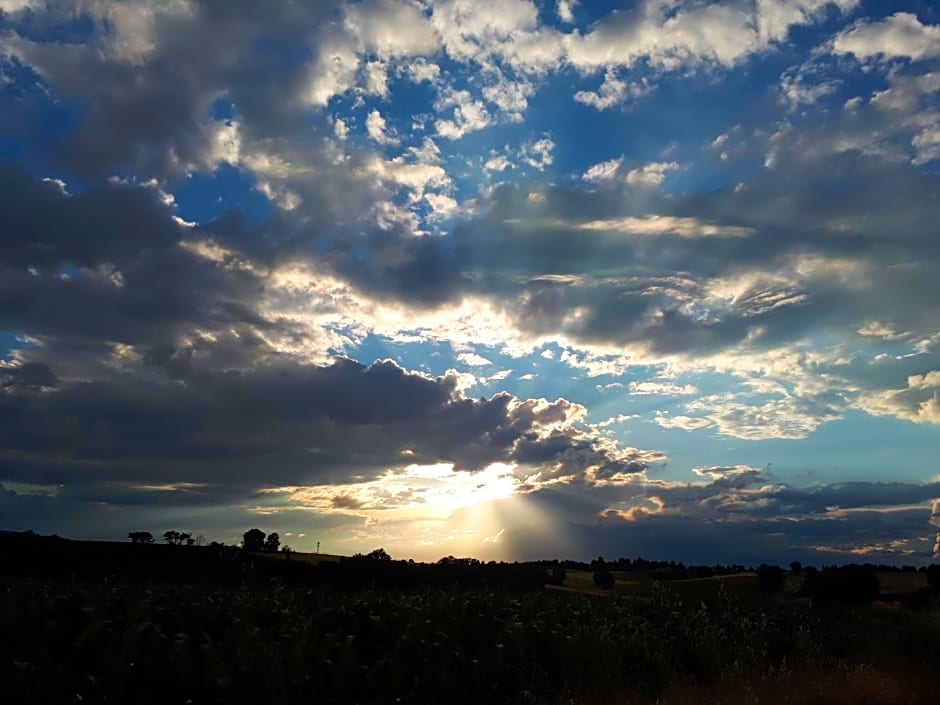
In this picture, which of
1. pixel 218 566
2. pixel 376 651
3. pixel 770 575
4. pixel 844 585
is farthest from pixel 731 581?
pixel 376 651

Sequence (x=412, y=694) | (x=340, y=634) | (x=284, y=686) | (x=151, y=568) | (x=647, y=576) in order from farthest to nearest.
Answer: (x=647, y=576), (x=151, y=568), (x=340, y=634), (x=412, y=694), (x=284, y=686)

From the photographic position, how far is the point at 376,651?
41.9 feet

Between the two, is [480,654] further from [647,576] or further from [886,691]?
[647,576]

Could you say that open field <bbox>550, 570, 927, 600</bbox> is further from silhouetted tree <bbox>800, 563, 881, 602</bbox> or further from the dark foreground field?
the dark foreground field

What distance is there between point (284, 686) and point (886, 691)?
11.8 meters

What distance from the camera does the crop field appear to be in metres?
10.7

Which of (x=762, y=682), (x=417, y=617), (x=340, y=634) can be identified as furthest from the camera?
(x=762, y=682)

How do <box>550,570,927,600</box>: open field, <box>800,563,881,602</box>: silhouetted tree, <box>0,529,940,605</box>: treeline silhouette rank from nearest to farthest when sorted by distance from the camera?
1. <box>0,529,940,605</box>: treeline silhouette
2. <box>800,563,881,602</box>: silhouetted tree
3. <box>550,570,927,600</box>: open field

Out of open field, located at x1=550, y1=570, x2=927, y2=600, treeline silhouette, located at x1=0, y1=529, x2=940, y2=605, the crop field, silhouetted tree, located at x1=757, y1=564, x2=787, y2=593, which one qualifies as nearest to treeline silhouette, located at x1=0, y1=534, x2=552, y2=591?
treeline silhouette, located at x1=0, y1=529, x2=940, y2=605

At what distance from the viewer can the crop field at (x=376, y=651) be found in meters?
10.7

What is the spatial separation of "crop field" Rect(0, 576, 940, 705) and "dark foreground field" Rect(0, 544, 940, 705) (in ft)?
0.10

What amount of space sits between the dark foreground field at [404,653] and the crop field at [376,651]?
0.03 metres

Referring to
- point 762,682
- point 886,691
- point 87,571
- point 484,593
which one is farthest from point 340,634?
point 87,571

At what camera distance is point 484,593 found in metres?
17.1
